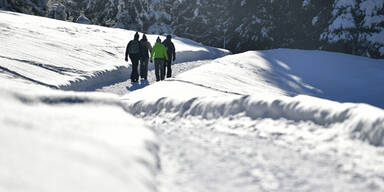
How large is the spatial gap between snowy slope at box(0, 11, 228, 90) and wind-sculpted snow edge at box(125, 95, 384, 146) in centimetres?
399

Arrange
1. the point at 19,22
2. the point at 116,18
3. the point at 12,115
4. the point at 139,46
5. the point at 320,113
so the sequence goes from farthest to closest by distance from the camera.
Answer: the point at 116,18, the point at 19,22, the point at 139,46, the point at 320,113, the point at 12,115

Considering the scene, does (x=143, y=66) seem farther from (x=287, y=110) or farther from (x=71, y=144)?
(x=71, y=144)

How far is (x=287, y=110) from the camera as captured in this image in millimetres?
6629

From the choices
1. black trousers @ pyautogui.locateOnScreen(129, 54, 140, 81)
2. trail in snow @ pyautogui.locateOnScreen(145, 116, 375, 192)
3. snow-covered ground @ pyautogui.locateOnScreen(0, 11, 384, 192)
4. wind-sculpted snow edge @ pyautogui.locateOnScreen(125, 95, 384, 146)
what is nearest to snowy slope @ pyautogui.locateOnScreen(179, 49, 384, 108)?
black trousers @ pyautogui.locateOnScreen(129, 54, 140, 81)

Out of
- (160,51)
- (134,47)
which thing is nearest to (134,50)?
(134,47)

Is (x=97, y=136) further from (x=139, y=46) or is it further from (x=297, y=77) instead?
(x=297, y=77)

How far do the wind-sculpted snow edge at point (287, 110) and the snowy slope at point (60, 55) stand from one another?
3.99 metres

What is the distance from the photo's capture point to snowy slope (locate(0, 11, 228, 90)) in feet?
38.7

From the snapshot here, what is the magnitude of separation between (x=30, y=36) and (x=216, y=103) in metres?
12.2

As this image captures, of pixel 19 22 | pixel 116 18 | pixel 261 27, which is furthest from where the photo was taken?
pixel 116 18

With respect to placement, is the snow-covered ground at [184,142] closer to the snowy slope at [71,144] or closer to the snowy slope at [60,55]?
the snowy slope at [71,144]

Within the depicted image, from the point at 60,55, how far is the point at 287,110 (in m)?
11.0

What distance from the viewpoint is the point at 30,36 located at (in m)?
17.3

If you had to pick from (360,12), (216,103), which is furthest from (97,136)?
(360,12)
